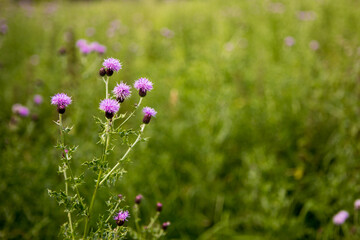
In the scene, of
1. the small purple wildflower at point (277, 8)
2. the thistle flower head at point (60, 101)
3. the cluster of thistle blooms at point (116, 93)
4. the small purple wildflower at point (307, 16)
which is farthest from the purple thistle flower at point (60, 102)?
the small purple wildflower at point (277, 8)

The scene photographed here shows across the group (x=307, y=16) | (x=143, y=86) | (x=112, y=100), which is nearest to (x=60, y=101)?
(x=112, y=100)

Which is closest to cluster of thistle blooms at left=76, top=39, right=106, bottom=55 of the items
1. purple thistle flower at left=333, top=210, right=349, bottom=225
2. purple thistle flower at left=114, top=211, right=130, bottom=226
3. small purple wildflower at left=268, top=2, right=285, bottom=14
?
purple thistle flower at left=114, top=211, right=130, bottom=226

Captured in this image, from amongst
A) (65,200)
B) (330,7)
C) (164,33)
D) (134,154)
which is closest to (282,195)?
(134,154)

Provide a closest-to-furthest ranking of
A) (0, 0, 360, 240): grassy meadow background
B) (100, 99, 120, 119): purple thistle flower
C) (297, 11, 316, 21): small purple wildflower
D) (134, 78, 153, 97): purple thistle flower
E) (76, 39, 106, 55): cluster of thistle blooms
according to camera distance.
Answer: (100, 99, 120, 119): purple thistle flower, (134, 78, 153, 97): purple thistle flower, (0, 0, 360, 240): grassy meadow background, (76, 39, 106, 55): cluster of thistle blooms, (297, 11, 316, 21): small purple wildflower

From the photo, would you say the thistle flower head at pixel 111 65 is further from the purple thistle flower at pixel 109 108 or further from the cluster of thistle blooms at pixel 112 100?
the purple thistle flower at pixel 109 108

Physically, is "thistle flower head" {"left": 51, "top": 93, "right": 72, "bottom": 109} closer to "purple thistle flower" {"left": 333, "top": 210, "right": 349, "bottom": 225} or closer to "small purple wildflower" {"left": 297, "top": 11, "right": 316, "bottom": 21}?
"purple thistle flower" {"left": 333, "top": 210, "right": 349, "bottom": 225}

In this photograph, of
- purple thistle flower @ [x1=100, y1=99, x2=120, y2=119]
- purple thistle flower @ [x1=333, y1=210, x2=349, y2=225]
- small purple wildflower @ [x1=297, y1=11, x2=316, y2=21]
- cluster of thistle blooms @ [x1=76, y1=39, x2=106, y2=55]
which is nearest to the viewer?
purple thistle flower @ [x1=100, y1=99, x2=120, y2=119]

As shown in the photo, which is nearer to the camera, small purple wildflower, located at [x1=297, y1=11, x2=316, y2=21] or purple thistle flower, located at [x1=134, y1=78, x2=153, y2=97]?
purple thistle flower, located at [x1=134, y1=78, x2=153, y2=97]

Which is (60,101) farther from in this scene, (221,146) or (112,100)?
(221,146)

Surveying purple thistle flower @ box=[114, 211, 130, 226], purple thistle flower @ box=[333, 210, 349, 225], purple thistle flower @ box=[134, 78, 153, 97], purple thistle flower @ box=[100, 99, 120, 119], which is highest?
purple thistle flower @ box=[134, 78, 153, 97]

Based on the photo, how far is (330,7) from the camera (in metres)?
4.45

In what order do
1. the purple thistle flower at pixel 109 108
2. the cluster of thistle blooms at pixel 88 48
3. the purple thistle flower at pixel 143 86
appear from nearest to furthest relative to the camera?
1. the purple thistle flower at pixel 109 108
2. the purple thistle flower at pixel 143 86
3. the cluster of thistle blooms at pixel 88 48

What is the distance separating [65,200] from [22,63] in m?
3.99

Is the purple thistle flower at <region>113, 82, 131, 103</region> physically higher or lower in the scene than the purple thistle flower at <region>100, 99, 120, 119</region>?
higher
